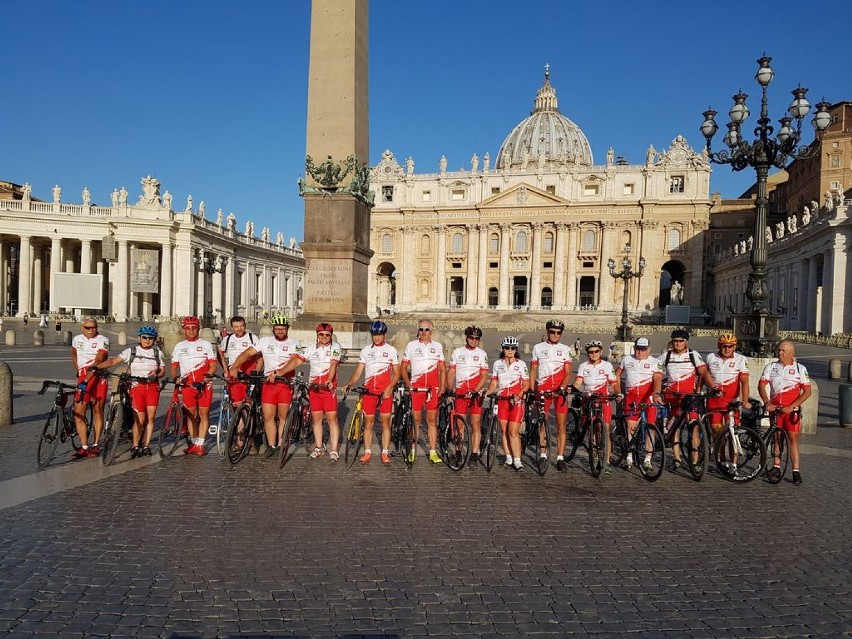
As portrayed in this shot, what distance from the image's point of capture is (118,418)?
6965 millimetres

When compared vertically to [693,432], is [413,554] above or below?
below

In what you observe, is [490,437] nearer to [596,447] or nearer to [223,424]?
[596,447]

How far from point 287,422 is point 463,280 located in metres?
78.5

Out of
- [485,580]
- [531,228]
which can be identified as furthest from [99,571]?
[531,228]

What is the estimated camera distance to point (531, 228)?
80562mm

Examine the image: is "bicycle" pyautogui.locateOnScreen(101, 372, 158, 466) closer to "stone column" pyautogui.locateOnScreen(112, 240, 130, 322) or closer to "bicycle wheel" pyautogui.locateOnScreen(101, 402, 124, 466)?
"bicycle wheel" pyautogui.locateOnScreen(101, 402, 124, 466)


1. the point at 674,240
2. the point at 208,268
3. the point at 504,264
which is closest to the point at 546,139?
the point at 504,264

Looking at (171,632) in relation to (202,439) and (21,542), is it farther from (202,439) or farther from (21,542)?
(202,439)

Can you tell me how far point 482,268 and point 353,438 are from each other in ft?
248

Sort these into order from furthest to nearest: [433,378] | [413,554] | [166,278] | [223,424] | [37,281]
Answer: [37,281]
[166,278]
[223,424]
[433,378]
[413,554]

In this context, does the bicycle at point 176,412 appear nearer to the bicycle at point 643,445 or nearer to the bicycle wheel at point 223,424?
the bicycle wheel at point 223,424

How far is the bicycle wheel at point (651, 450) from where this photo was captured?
688cm

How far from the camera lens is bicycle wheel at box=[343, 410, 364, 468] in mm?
7207

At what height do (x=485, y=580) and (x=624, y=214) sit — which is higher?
(x=624, y=214)
